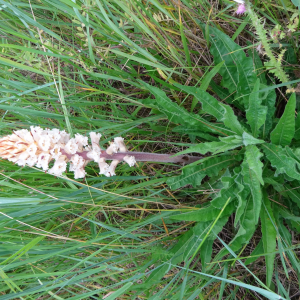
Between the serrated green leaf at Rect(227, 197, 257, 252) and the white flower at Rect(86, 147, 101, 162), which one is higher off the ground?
the white flower at Rect(86, 147, 101, 162)

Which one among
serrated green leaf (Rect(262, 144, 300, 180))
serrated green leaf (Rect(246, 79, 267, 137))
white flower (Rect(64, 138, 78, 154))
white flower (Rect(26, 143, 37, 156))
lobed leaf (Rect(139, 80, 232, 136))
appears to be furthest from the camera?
lobed leaf (Rect(139, 80, 232, 136))

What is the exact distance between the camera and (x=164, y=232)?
258 centimetres

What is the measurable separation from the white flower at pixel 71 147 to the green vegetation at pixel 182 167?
395 mm

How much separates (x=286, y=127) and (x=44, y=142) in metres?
1.53

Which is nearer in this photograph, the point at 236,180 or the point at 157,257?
the point at 236,180

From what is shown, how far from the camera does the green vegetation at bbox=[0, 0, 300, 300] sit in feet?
6.02

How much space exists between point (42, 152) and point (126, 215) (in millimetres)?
1431

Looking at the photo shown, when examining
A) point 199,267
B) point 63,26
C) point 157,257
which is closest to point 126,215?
point 157,257

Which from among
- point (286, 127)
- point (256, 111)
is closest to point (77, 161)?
point (256, 111)

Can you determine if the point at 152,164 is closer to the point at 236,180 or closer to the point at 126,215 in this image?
the point at 126,215

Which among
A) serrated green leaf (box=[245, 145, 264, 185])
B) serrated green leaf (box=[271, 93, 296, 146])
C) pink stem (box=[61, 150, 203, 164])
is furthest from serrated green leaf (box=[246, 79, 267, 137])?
pink stem (box=[61, 150, 203, 164])

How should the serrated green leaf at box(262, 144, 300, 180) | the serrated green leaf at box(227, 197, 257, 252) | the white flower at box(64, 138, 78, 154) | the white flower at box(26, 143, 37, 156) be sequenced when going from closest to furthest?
1. the white flower at box(26, 143, 37, 156)
2. the white flower at box(64, 138, 78, 154)
3. the serrated green leaf at box(262, 144, 300, 180)
4. the serrated green leaf at box(227, 197, 257, 252)

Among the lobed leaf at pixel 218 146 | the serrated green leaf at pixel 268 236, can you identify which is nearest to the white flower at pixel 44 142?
the lobed leaf at pixel 218 146

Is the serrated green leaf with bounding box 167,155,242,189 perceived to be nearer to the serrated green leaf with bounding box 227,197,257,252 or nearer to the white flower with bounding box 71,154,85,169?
the serrated green leaf with bounding box 227,197,257,252
